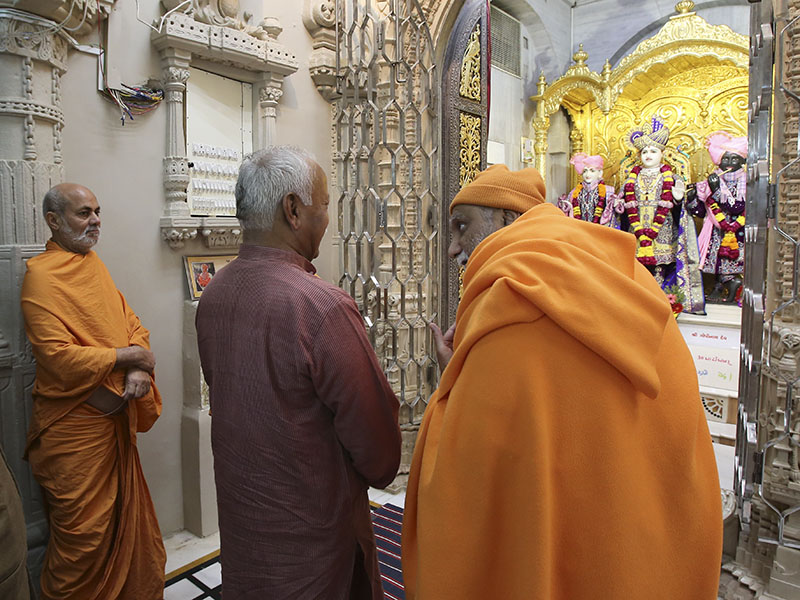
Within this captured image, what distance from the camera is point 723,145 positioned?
6.12 metres

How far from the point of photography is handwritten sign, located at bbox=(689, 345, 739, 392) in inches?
185

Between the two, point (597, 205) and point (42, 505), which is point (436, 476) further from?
point (597, 205)

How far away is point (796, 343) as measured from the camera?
209cm

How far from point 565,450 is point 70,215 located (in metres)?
2.02

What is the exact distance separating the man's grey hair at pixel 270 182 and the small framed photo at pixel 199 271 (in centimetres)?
170

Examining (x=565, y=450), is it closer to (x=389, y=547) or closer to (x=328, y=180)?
(x=389, y=547)

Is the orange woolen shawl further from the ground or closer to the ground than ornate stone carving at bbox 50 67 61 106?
closer to the ground

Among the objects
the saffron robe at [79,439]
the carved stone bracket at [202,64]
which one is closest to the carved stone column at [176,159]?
the carved stone bracket at [202,64]

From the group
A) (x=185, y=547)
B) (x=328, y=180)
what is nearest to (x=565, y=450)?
(x=185, y=547)

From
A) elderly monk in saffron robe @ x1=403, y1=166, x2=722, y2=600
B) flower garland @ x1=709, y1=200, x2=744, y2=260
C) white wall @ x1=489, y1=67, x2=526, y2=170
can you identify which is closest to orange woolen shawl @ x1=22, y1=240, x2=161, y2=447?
elderly monk in saffron robe @ x1=403, y1=166, x2=722, y2=600

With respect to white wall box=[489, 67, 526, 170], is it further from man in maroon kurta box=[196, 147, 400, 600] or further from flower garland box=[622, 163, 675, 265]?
man in maroon kurta box=[196, 147, 400, 600]

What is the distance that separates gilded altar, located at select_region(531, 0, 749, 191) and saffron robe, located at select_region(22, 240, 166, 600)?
20.0 feet

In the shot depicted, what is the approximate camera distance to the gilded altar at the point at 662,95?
6.37m

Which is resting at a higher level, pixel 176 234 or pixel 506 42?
pixel 506 42
